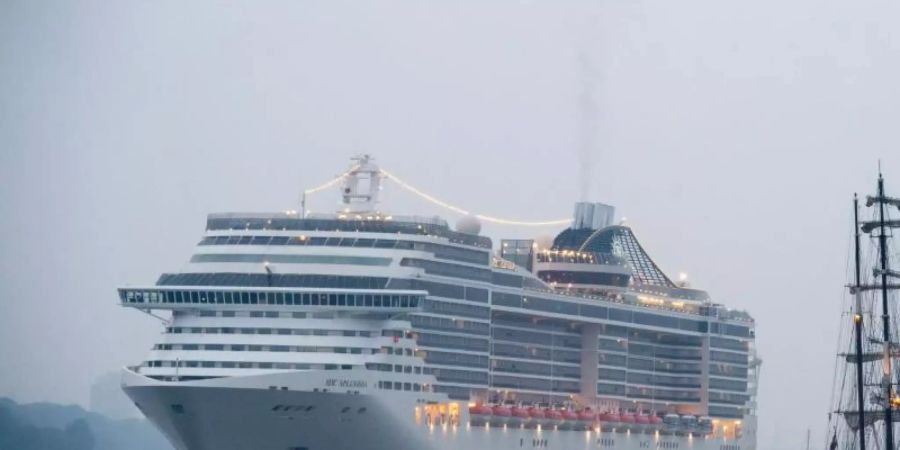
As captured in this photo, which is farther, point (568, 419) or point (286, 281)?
point (568, 419)

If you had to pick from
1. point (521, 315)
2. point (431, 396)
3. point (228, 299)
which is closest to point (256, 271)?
point (228, 299)

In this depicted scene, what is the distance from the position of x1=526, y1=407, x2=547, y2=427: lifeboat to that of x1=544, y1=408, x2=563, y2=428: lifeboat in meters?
0.30

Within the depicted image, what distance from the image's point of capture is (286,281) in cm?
12075

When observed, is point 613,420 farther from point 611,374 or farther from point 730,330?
point 730,330

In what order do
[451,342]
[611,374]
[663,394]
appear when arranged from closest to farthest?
1. [451,342]
2. [611,374]
3. [663,394]

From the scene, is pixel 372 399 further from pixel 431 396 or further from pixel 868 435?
pixel 868 435

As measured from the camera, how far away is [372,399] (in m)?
120

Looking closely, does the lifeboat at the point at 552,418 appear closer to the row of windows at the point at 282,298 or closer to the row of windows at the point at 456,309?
the row of windows at the point at 456,309

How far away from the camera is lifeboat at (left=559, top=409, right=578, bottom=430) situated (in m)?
138

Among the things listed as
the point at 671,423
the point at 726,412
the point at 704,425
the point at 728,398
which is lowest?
the point at 671,423

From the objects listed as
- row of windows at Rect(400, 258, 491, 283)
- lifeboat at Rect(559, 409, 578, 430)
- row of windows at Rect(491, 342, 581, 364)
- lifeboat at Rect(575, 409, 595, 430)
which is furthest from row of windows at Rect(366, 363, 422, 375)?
lifeboat at Rect(575, 409, 595, 430)

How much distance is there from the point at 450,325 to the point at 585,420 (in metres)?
16.1

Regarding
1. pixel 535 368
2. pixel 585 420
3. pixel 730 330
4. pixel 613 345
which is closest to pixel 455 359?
pixel 535 368

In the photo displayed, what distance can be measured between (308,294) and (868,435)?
2902 centimetres
